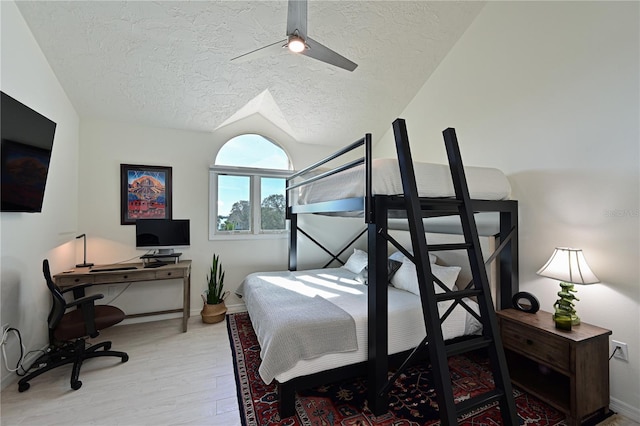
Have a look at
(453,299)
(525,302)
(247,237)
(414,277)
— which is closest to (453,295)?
(453,299)

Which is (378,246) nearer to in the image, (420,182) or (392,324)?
(420,182)

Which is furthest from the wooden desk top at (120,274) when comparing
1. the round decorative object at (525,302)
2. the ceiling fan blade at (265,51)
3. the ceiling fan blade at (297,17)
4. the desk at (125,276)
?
the round decorative object at (525,302)

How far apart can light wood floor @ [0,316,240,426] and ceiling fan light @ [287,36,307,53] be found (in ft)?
8.26

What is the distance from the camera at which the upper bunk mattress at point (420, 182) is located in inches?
74.4

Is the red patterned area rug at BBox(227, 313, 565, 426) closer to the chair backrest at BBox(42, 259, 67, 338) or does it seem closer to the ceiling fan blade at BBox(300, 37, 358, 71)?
the chair backrest at BBox(42, 259, 67, 338)

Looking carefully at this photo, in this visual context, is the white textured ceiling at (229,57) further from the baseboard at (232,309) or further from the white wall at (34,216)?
the baseboard at (232,309)

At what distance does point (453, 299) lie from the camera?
5.10ft

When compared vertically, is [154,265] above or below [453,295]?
below

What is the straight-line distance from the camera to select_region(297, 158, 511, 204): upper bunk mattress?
6.20ft

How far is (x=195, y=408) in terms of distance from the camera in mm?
1902

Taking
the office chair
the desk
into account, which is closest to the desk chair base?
the office chair

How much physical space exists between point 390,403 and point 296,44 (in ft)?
8.43

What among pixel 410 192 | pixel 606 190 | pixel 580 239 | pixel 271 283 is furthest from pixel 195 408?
pixel 606 190

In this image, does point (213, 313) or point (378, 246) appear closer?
point (378, 246)
